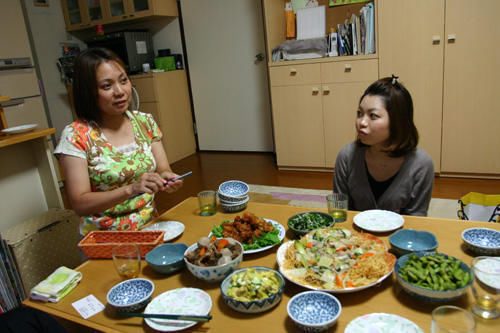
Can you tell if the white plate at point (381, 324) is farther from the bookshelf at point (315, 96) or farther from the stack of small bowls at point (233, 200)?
the bookshelf at point (315, 96)

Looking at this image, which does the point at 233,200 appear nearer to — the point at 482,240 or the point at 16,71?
the point at 482,240

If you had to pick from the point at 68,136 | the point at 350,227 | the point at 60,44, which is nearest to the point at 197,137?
the point at 60,44

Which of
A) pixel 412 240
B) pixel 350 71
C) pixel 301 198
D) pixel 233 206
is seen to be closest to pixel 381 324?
pixel 412 240

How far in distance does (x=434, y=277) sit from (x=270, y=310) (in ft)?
1.34

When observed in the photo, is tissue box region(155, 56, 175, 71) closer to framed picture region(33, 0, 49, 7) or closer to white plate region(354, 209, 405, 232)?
framed picture region(33, 0, 49, 7)

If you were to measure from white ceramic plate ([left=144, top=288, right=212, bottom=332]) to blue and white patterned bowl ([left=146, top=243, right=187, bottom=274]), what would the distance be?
4.1 inches

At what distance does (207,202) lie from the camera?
154 centimetres

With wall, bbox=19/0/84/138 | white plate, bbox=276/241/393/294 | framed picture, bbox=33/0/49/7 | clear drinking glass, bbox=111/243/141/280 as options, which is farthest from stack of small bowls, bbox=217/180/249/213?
framed picture, bbox=33/0/49/7

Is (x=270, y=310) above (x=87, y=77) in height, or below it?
below

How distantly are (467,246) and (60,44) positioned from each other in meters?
5.17

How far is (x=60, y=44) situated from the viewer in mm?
4832

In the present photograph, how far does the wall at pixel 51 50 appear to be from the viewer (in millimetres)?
4488

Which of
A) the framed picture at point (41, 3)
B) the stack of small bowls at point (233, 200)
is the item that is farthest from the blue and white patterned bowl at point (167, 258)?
the framed picture at point (41, 3)

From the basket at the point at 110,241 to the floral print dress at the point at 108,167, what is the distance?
0.64 feet
